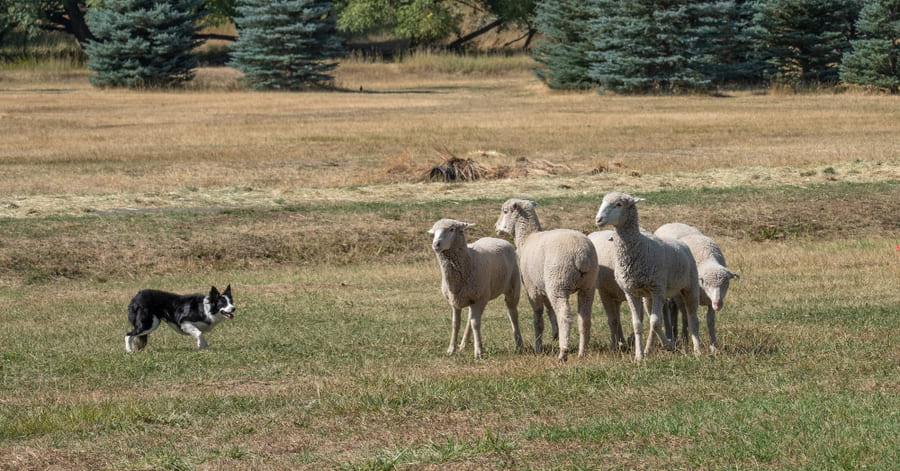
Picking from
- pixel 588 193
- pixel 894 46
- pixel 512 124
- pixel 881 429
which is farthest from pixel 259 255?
pixel 894 46

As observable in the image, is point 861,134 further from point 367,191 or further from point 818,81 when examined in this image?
point 818,81

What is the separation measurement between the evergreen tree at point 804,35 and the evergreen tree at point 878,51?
2.52 meters

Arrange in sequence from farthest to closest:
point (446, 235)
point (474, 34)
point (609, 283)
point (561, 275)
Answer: point (474, 34)
point (609, 283)
point (446, 235)
point (561, 275)

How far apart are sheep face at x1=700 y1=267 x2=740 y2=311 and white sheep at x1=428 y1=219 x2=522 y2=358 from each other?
7.10ft

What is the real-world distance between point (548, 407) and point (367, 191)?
17683mm

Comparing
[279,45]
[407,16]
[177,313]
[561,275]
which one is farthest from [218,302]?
[407,16]

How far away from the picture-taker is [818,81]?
6244 centimetres

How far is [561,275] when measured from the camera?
11.6 m

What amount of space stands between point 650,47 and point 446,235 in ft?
171

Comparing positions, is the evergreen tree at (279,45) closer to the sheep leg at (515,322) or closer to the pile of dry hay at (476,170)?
the pile of dry hay at (476,170)

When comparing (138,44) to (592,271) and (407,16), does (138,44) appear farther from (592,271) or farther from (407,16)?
(592,271)

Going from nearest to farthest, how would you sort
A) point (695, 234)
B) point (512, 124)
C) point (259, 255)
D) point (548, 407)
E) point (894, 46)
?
1. point (548, 407)
2. point (695, 234)
3. point (259, 255)
4. point (512, 124)
5. point (894, 46)

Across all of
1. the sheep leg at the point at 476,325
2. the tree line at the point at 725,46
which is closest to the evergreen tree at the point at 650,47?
the tree line at the point at 725,46

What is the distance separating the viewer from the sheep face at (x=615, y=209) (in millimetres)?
10805
